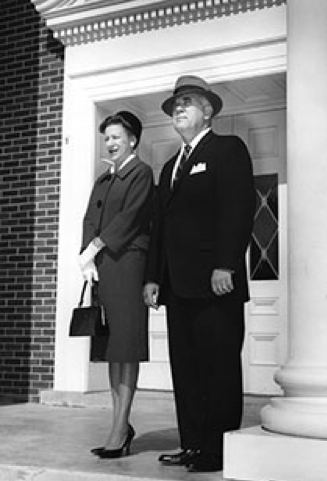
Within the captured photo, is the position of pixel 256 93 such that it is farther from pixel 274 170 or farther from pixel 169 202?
pixel 169 202

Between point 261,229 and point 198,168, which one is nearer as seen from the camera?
point 198,168

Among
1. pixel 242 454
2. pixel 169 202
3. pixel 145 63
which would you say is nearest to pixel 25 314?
pixel 145 63

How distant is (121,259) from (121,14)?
3355mm

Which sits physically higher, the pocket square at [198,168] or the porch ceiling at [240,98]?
the porch ceiling at [240,98]

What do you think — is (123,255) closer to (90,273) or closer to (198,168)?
(90,273)

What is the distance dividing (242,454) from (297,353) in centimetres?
52

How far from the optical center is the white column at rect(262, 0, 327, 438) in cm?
334

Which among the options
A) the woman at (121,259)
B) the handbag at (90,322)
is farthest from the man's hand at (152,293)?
the handbag at (90,322)

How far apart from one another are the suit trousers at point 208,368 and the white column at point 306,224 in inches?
8.0

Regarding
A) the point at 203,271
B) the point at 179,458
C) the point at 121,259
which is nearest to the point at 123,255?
the point at 121,259

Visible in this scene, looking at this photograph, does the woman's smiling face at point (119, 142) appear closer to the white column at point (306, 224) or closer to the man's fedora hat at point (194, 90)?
the man's fedora hat at point (194, 90)

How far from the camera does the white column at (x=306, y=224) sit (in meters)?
3.34

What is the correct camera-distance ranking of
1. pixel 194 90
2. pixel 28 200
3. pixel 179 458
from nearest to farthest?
pixel 179 458
pixel 194 90
pixel 28 200

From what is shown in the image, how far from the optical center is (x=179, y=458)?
11.8 ft
